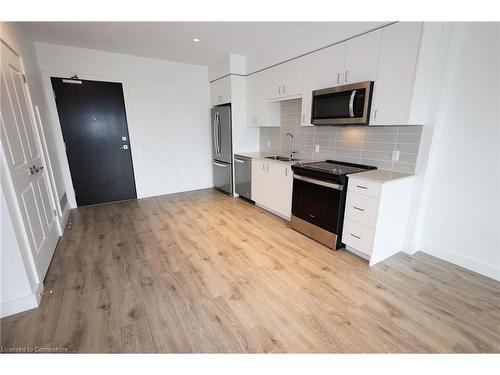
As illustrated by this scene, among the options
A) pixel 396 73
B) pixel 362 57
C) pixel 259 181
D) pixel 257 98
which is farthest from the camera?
pixel 257 98

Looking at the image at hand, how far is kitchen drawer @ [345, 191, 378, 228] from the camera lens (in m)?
2.18

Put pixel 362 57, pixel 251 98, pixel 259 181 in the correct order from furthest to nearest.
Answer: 1. pixel 251 98
2. pixel 259 181
3. pixel 362 57

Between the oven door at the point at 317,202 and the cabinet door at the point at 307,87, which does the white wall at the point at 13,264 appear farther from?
the cabinet door at the point at 307,87

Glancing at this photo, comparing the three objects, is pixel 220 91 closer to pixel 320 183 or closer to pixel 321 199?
→ pixel 320 183

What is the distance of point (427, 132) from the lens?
7.29 feet

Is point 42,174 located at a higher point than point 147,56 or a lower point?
lower

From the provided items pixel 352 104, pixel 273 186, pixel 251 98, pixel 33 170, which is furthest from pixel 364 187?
pixel 33 170

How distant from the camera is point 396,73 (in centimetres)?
209

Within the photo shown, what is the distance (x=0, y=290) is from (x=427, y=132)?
3.77 meters

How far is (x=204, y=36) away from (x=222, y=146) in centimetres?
186

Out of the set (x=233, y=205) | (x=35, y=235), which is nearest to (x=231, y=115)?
(x=233, y=205)

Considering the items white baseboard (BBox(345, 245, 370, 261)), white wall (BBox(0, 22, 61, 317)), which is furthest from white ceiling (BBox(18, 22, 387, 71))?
white baseboard (BBox(345, 245, 370, 261))

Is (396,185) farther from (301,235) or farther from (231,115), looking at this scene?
(231,115)
